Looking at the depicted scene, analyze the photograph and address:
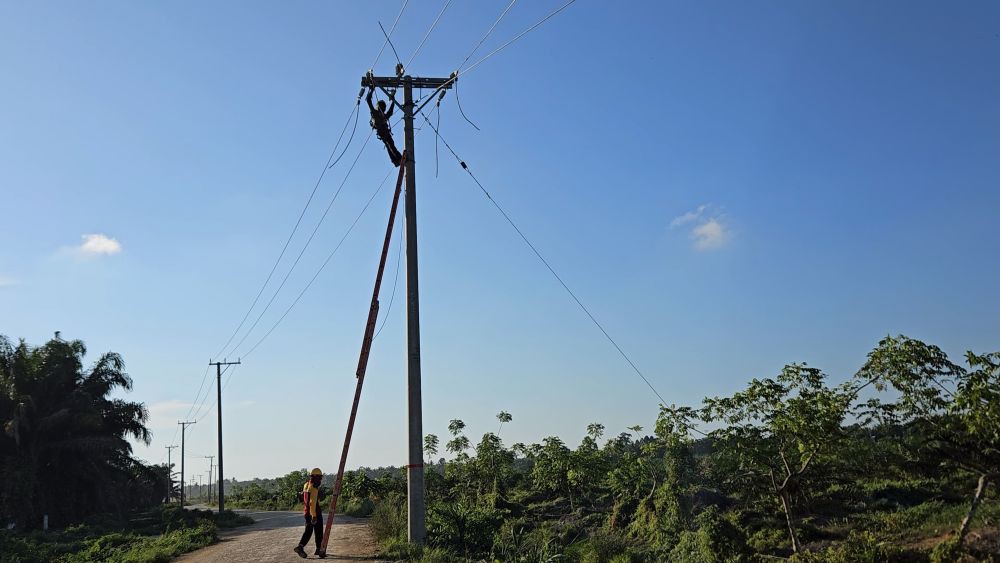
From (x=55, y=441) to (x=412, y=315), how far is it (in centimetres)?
3551

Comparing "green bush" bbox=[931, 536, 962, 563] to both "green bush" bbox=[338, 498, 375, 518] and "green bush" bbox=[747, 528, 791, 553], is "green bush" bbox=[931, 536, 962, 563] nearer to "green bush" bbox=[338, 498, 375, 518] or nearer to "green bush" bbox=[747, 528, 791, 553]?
"green bush" bbox=[747, 528, 791, 553]

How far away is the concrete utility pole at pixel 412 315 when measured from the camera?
12.7 meters

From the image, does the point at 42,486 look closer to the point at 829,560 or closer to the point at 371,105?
the point at 371,105

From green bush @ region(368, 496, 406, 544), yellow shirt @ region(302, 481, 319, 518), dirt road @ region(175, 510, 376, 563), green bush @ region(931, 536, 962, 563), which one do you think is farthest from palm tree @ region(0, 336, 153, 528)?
green bush @ region(931, 536, 962, 563)

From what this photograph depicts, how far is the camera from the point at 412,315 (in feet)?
43.7

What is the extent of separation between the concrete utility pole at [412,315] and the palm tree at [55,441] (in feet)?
106

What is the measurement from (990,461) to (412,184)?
37.0 ft

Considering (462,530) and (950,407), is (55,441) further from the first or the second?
(950,407)

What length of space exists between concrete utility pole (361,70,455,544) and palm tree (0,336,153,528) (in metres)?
32.3

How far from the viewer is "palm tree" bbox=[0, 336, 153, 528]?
3625 centimetres

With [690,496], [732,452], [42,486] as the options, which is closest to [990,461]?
[732,452]

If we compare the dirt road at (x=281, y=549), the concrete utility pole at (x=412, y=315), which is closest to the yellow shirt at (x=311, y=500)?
the dirt road at (x=281, y=549)

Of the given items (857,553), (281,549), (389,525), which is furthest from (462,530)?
(857,553)

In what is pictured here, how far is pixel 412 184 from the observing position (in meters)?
14.1
